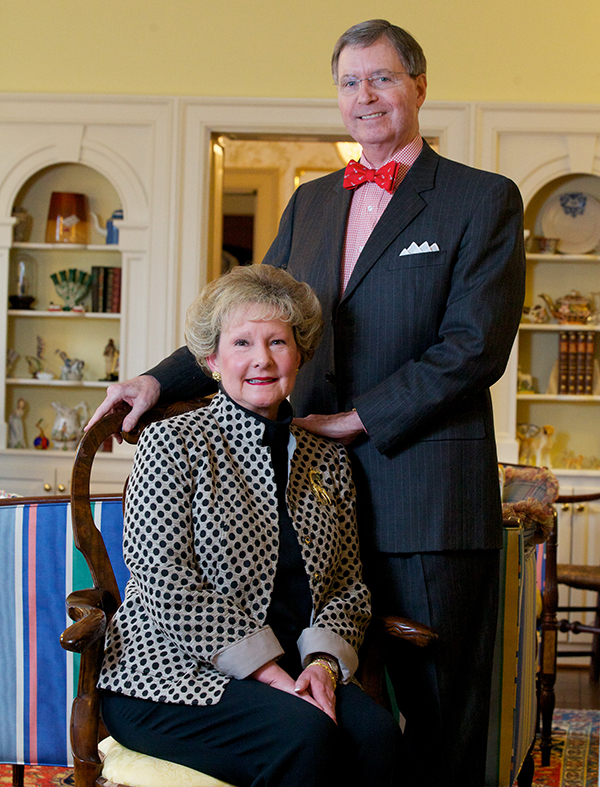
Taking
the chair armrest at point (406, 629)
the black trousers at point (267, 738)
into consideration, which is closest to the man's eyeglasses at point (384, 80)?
the chair armrest at point (406, 629)

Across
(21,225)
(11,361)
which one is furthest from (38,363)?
(21,225)

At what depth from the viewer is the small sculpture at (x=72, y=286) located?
4.75m

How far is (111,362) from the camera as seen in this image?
4.75 m

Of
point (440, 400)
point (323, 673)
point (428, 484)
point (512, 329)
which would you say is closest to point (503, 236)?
point (512, 329)

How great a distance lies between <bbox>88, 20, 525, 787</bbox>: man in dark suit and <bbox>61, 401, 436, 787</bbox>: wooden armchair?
0.27 feet

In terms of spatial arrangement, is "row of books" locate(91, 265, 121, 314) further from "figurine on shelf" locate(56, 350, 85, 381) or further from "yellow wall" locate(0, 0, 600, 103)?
"yellow wall" locate(0, 0, 600, 103)

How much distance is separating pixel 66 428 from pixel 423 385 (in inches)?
133

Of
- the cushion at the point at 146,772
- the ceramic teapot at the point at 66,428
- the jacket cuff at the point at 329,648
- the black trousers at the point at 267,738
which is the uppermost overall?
the ceramic teapot at the point at 66,428

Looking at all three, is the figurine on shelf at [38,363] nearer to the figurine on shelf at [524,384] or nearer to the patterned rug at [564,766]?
the patterned rug at [564,766]

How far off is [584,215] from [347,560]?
11.6 ft

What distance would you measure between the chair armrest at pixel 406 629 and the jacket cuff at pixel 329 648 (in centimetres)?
10

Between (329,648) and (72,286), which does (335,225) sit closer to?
(329,648)

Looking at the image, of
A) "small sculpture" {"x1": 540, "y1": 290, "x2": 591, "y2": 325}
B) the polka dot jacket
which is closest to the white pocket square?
the polka dot jacket

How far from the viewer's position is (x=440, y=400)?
1656mm
